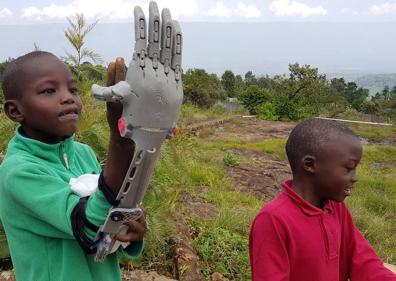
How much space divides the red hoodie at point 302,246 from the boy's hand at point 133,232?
59 cm

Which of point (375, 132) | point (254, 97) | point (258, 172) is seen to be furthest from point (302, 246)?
point (254, 97)

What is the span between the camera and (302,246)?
5.24ft

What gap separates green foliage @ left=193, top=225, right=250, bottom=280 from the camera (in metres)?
3.51

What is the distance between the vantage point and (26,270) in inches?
45.3

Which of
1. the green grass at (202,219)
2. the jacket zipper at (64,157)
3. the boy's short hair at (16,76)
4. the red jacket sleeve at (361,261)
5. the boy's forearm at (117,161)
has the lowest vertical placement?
the green grass at (202,219)

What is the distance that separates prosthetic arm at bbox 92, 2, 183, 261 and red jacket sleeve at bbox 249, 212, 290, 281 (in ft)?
2.49

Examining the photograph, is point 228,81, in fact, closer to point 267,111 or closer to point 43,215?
point 267,111

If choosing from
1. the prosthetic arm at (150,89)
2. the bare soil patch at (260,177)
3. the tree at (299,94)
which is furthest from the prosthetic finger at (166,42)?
the tree at (299,94)

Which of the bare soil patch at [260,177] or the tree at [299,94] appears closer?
the bare soil patch at [260,177]

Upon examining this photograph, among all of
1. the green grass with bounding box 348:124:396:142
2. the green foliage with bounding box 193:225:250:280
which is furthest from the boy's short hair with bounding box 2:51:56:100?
the green grass with bounding box 348:124:396:142

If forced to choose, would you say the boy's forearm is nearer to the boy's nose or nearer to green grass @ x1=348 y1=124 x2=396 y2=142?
the boy's nose

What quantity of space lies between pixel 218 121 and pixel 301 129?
16.0 meters

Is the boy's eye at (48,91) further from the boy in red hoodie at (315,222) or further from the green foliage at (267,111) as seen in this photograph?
the green foliage at (267,111)

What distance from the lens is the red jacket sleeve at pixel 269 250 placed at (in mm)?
1523
